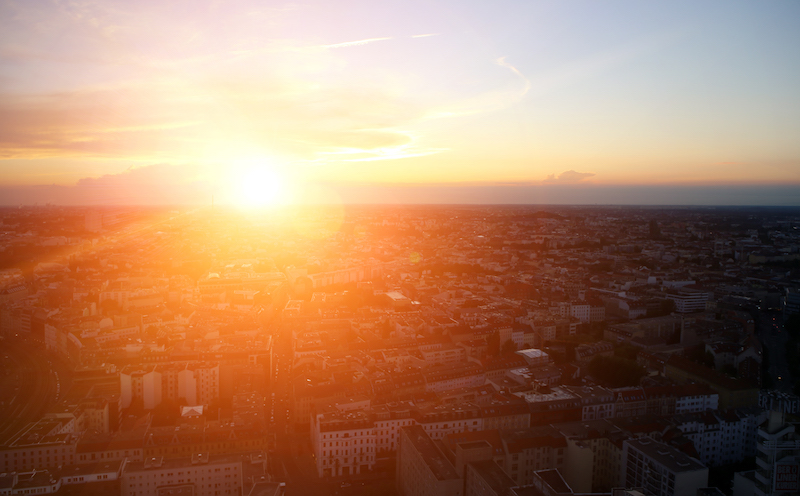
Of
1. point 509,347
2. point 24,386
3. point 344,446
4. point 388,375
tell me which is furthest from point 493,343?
point 24,386

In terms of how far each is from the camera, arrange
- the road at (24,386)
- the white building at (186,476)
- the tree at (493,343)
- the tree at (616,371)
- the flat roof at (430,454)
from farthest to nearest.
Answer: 1. the tree at (493,343)
2. the tree at (616,371)
3. the road at (24,386)
4. the white building at (186,476)
5. the flat roof at (430,454)

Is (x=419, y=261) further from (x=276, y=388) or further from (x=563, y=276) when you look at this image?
(x=276, y=388)

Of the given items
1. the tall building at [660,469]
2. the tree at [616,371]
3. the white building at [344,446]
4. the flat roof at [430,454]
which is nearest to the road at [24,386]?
the white building at [344,446]

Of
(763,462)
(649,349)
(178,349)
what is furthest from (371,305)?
(763,462)

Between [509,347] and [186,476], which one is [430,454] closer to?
[186,476]

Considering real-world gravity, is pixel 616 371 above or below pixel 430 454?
below

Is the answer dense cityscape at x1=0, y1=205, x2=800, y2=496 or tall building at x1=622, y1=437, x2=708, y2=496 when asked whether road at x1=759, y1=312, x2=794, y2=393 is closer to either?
dense cityscape at x1=0, y1=205, x2=800, y2=496

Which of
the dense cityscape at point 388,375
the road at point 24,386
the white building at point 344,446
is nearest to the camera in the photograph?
the dense cityscape at point 388,375

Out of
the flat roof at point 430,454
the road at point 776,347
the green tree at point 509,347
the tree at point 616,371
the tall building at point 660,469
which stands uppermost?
the flat roof at point 430,454

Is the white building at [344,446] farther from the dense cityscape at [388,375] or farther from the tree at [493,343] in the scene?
the tree at [493,343]
